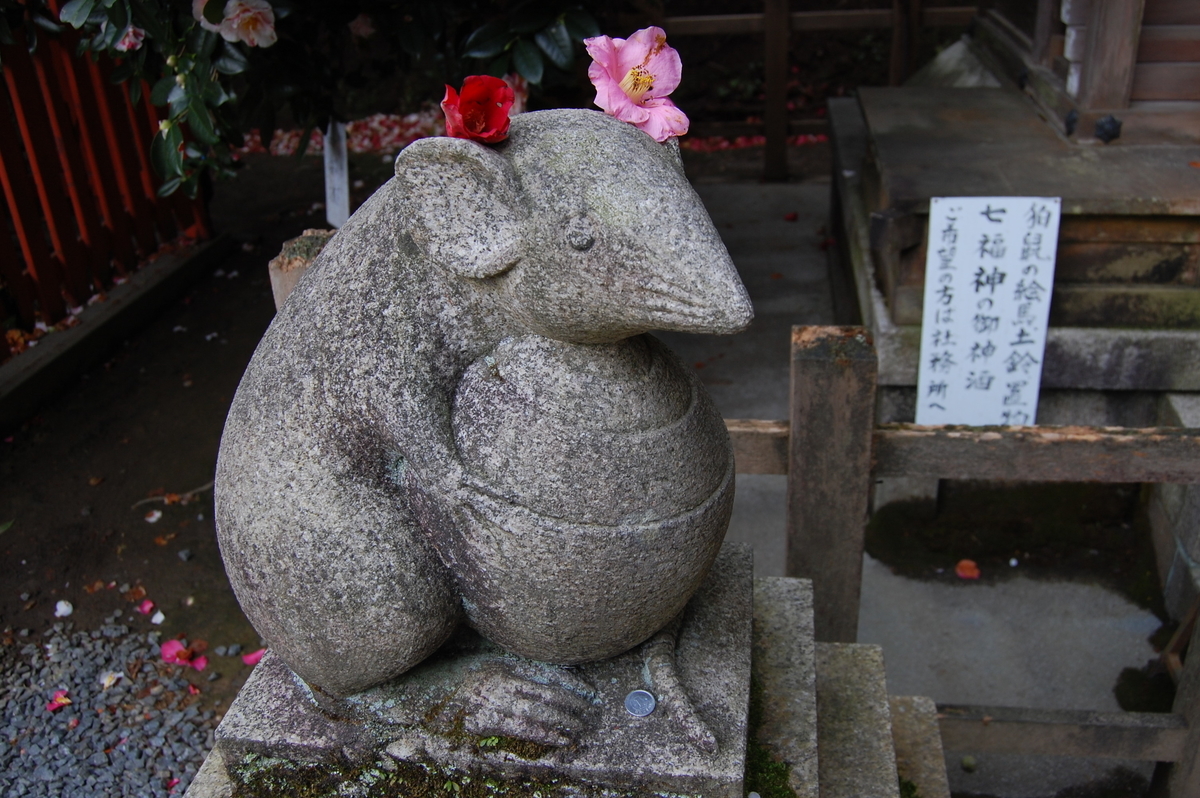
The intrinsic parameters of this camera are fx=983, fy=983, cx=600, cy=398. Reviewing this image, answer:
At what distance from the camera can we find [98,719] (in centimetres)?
A: 316

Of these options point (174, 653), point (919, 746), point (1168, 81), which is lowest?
point (174, 653)

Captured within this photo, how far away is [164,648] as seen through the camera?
348 cm

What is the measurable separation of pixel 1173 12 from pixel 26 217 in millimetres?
5588

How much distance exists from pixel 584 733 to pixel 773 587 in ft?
2.64

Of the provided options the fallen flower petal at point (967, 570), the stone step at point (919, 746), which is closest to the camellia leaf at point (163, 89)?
the stone step at point (919, 746)

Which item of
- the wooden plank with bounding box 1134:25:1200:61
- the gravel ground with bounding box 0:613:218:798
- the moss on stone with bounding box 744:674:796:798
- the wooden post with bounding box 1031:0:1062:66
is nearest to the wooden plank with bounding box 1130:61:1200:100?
the wooden plank with bounding box 1134:25:1200:61

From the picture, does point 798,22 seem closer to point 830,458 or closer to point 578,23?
point 578,23

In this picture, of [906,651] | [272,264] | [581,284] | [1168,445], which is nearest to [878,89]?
[906,651]

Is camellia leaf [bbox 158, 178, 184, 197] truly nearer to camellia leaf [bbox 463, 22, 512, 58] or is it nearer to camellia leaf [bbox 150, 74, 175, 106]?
camellia leaf [bbox 150, 74, 175, 106]

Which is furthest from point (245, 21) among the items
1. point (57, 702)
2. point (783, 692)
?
point (57, 702)

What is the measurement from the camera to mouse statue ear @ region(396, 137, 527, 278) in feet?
4.58

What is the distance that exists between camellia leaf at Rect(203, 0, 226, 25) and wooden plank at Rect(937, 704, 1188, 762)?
8.66 ft

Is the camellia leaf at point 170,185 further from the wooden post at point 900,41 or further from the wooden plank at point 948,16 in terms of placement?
the wooden plank at point 948,16

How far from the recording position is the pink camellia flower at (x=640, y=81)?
1.58 meters
